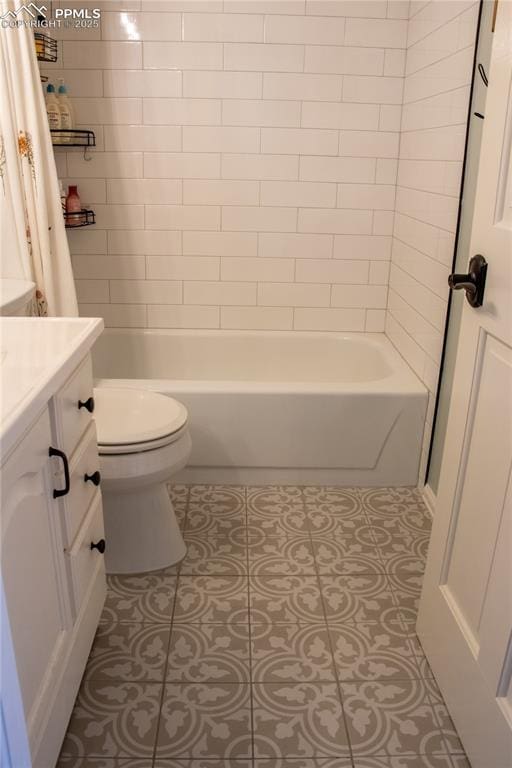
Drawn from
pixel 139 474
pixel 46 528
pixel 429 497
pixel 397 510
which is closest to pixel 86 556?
pixel 46 528

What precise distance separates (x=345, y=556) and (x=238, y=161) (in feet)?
6.10

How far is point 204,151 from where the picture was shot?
2.95 meters

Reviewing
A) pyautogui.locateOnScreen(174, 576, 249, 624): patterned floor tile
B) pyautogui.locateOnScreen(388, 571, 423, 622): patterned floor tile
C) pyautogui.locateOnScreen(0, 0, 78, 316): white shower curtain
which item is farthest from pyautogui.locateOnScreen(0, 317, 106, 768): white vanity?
pyautogui.locateOnScreen(388, 571, 423, 622): patterned floor tile

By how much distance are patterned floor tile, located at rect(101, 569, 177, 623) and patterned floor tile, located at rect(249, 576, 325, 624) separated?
26 cm

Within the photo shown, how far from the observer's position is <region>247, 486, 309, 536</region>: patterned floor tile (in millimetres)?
2316

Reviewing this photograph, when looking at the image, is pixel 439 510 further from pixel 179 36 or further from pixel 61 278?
pixel 179 36

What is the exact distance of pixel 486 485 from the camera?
1.34 metres

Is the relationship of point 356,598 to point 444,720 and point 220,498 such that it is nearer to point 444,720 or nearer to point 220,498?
point 444,720

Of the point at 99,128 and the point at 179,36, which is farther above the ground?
the point at 179,36

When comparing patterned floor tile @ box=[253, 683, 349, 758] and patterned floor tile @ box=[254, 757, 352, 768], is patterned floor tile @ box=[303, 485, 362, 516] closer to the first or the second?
patterned floor tile @ box=[253, 683, 349, 758]

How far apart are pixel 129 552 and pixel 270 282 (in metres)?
1.59

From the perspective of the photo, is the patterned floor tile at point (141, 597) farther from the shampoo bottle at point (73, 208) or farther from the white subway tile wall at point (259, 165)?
the shampoo bottle at point (73, 208)

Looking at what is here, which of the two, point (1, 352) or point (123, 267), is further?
point (123, 267)

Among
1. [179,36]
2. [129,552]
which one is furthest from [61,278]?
[179,36]
